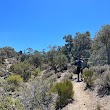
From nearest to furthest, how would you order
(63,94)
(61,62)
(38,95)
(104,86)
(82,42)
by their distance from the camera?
(38,95)
(63,94)
(104,86)
(61,62)
(82,42)

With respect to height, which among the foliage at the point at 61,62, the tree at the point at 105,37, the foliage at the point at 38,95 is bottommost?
the foliage at the point at 38,95

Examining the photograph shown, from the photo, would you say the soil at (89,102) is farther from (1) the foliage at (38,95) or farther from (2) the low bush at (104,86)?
(1) the foliage at (38,95)

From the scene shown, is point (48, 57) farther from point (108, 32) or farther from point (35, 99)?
point (35, 99)

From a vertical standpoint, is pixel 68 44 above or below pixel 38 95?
above

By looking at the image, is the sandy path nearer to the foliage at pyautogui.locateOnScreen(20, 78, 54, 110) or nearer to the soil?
the soil

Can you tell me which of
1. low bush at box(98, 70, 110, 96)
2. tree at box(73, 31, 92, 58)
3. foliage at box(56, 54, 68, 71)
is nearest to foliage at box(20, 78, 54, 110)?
low bush at box(98, 70, 110, 96)

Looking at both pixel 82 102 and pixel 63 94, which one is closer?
pixel 82 102

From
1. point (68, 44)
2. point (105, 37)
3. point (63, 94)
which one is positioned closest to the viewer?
point (63, 94)

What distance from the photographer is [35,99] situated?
10.1 metres

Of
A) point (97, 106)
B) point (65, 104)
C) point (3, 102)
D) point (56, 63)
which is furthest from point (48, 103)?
point (56, 63)

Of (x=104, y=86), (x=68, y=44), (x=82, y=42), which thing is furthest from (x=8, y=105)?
(x=68, y=44)

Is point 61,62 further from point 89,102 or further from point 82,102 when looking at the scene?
point 89,102

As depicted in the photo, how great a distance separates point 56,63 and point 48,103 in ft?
83.8

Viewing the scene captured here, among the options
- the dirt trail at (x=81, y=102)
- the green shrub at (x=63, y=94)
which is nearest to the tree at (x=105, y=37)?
the dirt trail at (x=81, y=102)
